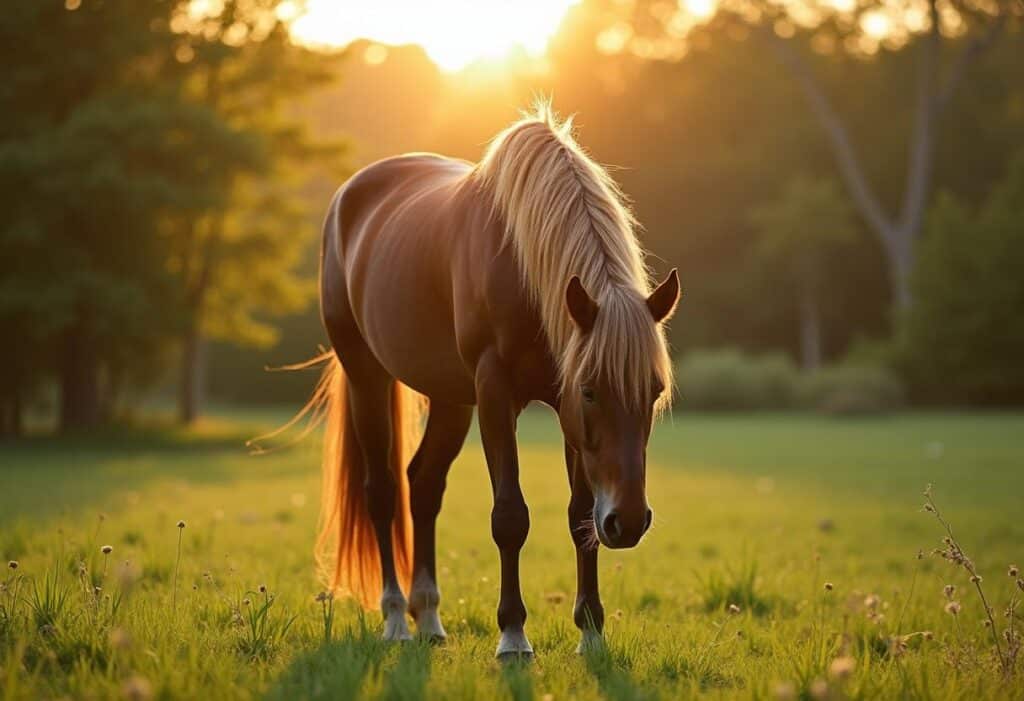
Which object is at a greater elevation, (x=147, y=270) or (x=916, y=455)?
(x=147, y=270)

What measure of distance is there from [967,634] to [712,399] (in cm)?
2547

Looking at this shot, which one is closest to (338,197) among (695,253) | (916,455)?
(916,455)

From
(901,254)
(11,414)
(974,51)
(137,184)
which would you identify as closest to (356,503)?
(137,184)

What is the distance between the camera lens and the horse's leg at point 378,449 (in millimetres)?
4973

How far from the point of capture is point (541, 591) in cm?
562

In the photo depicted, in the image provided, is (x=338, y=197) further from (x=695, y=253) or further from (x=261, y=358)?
(x=695, y=253)

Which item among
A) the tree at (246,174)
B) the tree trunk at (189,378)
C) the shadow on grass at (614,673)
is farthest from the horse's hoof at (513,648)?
the tree trunk at (189,378)

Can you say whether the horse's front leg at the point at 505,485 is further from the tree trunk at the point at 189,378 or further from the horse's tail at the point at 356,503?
the tree trunk at the point at 189,378

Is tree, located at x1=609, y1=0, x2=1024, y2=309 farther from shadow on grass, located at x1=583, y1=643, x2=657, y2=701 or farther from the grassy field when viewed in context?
shadow on grass, located at x1=583, y1=643, x2=657, y2=701

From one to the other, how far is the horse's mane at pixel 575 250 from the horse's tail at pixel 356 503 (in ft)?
5.15

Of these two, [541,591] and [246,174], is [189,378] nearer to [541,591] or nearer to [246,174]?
[246,174]

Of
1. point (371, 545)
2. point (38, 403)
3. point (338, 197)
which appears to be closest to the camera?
point (371, 545)

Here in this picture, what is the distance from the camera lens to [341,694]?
296cm

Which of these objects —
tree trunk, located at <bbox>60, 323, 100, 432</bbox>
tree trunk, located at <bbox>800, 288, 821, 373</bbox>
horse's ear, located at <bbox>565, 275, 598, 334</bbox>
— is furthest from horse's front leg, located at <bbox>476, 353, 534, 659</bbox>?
tree trunk, located at <bbox>800, 288, 821, 373</bbox>
